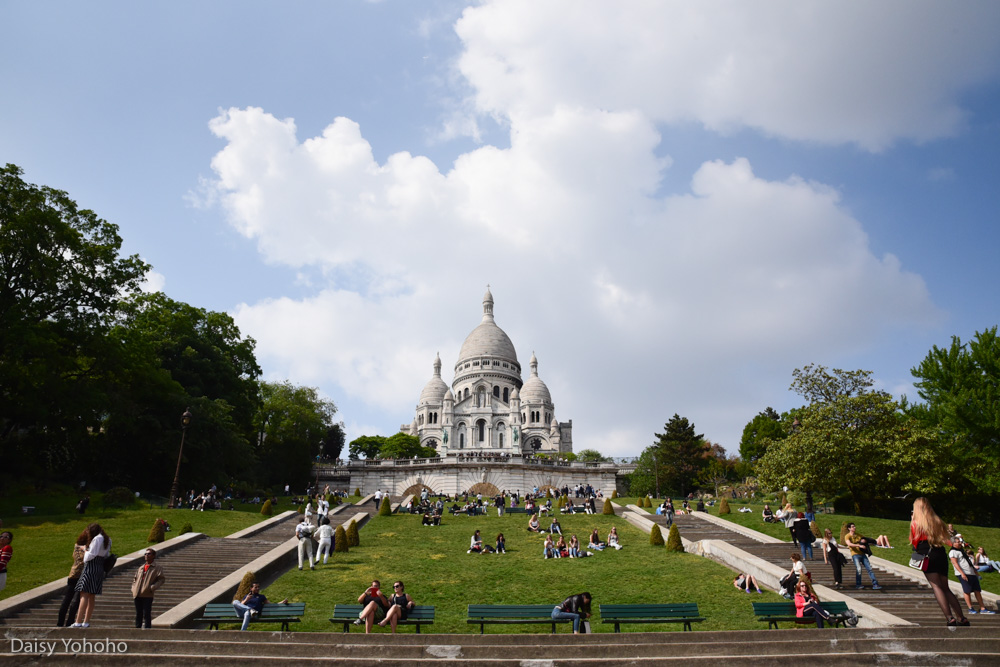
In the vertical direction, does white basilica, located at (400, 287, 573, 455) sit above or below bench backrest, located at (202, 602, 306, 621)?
above

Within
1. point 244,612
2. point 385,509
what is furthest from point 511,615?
point 385,509

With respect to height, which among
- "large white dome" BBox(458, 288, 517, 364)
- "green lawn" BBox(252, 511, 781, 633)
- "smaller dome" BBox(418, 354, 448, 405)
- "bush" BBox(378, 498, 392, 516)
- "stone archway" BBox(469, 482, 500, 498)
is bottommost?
"green lawn" BBox(252, 511, 781, 633)

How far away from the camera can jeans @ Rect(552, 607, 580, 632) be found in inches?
392

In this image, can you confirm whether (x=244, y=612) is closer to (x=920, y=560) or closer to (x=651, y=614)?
(x=651, y=614)

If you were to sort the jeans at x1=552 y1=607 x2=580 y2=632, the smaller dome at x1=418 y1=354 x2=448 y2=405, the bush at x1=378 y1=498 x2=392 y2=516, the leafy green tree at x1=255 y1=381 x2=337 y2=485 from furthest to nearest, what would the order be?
1. the smaller dome at x1=418 y1=354 x2=448 y2=405
2. the leafy green tree at x1=255 y1=381 x2=337 y2=485
3. the bush at x1=378 y1=498 x2=392 y2=516
4. the jeans at x1=552 y1=607 x2=580 y2=632

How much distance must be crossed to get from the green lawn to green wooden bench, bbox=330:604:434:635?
0.46 meters

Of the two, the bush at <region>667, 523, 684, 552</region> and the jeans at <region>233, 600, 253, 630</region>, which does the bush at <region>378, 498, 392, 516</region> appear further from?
the jeans at <region>233, 600, 253, 630</region>

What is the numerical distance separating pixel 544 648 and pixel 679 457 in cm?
4402

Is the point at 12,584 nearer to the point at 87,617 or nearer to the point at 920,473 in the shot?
the point at 87,617

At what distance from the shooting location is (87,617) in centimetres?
930

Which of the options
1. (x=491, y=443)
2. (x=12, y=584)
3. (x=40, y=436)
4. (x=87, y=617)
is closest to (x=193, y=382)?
(x=40, y=436)

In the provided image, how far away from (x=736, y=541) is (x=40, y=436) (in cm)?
2802

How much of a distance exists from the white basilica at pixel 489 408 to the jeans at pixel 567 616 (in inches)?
2993

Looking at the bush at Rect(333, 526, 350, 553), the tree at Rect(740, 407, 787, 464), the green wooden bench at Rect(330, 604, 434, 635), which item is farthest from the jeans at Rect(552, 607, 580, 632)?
the tree at Rect(740, 407, 787, 464)
